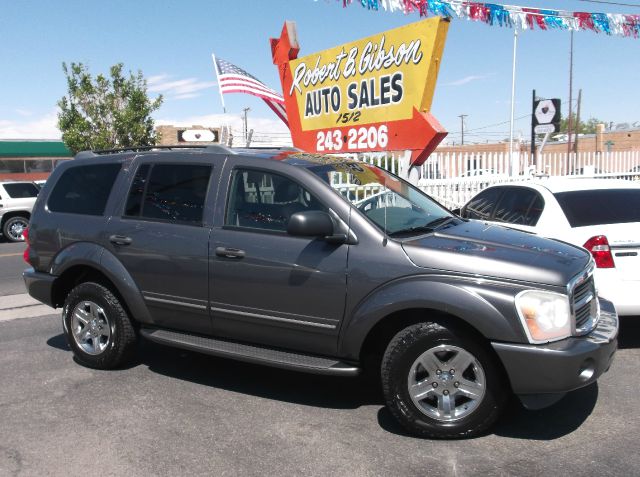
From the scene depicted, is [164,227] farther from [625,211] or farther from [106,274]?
[625,211]

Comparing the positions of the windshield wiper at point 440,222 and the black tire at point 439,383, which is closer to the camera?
the black tire at point 439,383

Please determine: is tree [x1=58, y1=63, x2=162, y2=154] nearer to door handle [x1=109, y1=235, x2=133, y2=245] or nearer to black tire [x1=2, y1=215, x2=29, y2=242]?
black tire [x1=2, y1=215, x2=29, y2=242]

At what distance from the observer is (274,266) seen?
4242mm

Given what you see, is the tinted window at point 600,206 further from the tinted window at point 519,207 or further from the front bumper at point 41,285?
the front bumper at point 41,285

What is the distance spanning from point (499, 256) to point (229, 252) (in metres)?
1.87

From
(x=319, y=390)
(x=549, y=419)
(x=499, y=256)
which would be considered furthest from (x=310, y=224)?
(x=549, y=419)

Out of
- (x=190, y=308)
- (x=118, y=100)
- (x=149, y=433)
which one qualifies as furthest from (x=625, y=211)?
(x=118, y=100)

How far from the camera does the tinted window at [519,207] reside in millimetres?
6215

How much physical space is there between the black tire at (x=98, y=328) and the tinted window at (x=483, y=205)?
4.13 meters

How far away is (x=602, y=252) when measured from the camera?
207 inches

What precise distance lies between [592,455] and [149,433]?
275 cm

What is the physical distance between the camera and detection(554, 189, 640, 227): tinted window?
5.63m

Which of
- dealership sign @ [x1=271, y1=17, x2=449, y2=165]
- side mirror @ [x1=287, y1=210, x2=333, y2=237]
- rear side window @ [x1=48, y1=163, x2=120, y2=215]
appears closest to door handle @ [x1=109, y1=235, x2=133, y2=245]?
rear side window @ [x1=48, y1=163, x2=120, y2=215]

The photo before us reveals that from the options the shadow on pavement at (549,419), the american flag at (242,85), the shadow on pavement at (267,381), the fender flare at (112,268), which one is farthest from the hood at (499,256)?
the american flag at (242,85)
